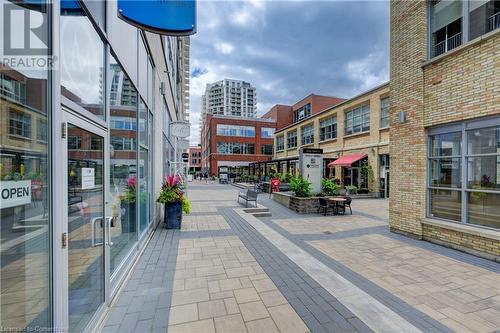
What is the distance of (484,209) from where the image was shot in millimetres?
5469

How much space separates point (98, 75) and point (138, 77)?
2234mm

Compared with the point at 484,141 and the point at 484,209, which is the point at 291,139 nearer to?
the point at 484,141

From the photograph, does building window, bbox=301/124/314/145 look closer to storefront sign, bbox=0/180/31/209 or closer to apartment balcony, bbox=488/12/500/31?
apartment balcony, bbox=488/12/500/31

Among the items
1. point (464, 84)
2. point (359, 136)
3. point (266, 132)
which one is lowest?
point (464, 84)

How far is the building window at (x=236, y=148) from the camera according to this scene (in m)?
49.0

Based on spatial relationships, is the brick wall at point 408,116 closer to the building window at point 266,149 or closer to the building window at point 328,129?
the building window at point 328,129

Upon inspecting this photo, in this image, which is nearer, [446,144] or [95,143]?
[95,143]

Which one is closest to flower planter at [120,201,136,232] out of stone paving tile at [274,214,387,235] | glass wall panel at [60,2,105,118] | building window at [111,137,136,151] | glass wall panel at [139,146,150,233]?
glass wall panel at [139,146,150,233]

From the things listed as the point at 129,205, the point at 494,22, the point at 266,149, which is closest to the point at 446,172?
the point at 494,22

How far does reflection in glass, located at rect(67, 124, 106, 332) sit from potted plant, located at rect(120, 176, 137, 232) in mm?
1619

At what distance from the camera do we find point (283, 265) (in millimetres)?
4711

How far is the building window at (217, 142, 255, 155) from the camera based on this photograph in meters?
49.0

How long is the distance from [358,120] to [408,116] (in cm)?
1449

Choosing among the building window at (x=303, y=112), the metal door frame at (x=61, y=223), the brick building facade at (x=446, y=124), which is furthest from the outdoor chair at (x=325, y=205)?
the building window at (x=303, y=112)
